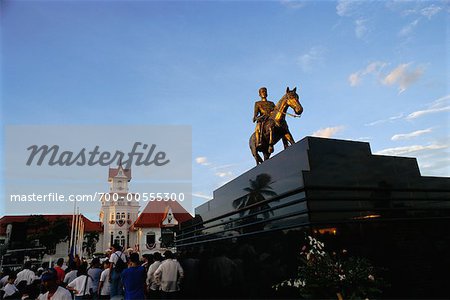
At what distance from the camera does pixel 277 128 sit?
7.80 metres

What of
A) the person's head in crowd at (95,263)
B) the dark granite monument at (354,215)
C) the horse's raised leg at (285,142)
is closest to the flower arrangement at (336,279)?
the dark granite monument at (354,215)

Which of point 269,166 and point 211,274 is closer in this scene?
point 269,166

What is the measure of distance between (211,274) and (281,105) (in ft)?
16.9

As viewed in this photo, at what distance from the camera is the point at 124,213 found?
5341 cm

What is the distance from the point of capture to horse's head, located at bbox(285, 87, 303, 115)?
22.2 ft

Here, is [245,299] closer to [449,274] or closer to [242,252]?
[242,252]

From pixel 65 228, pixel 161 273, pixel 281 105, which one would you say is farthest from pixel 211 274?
pixel 65 228

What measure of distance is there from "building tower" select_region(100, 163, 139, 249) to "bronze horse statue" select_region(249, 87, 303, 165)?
47381 millimetres

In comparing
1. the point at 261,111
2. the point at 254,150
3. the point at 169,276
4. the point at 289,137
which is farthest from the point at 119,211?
the point at 289,137

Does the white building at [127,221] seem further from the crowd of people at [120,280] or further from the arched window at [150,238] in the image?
the crowd of people at [120,280]

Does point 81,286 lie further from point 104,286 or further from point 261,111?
point 261,111

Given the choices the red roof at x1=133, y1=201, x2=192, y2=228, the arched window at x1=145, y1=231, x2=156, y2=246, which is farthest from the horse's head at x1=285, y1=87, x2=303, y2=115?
the arched window at x1=145, y1=231, x2=156, y2=246

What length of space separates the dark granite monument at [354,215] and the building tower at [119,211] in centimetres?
4917

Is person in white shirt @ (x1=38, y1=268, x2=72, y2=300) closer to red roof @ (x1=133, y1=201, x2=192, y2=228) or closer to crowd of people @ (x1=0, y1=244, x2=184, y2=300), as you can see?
crowd of people @ (x1=0, y1=244, x2=184, y2=300)
